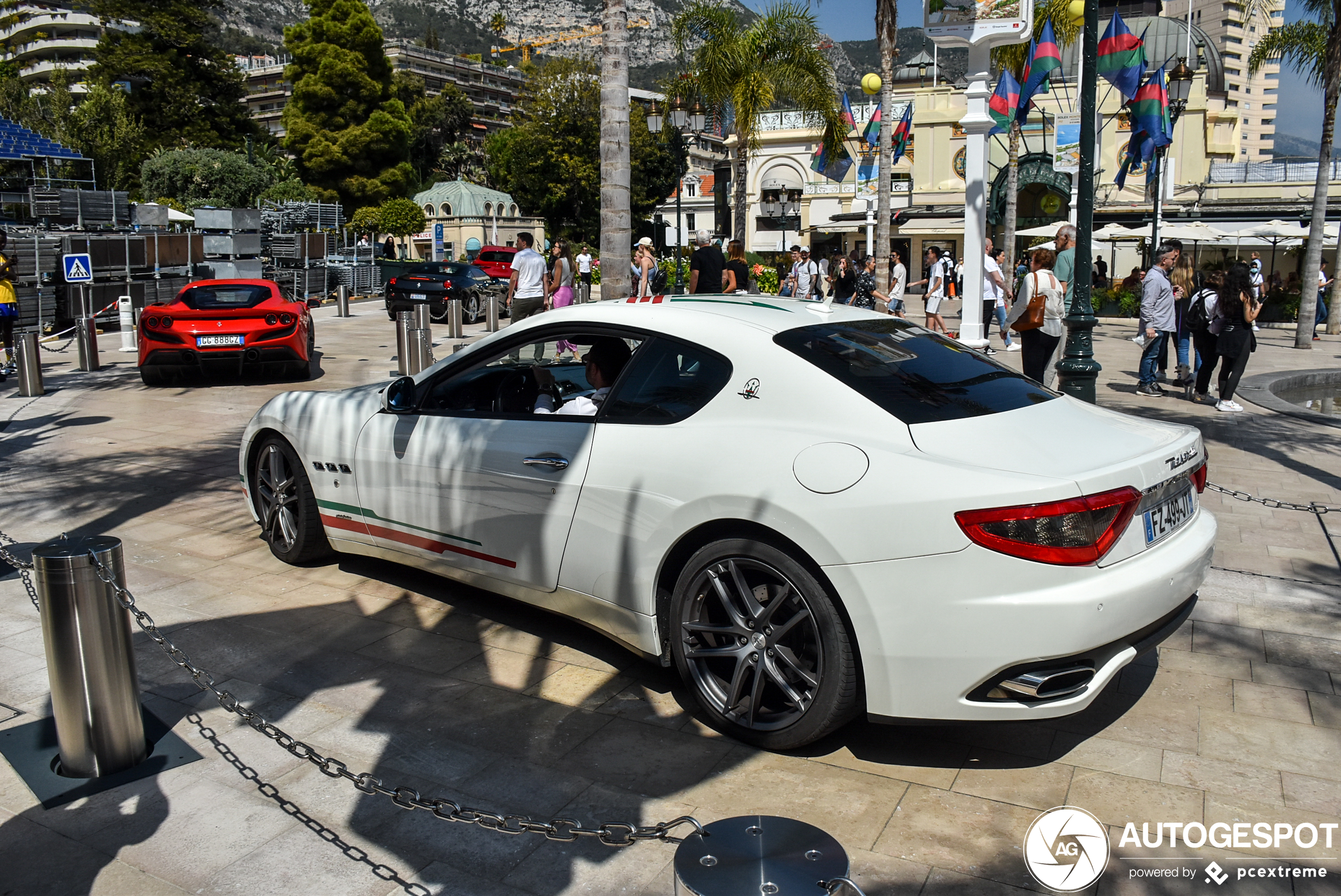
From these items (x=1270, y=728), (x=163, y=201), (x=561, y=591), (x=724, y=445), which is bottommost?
(x=1270, y=728)

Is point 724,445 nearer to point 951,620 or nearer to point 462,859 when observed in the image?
point 951,620

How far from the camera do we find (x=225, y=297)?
513 inches

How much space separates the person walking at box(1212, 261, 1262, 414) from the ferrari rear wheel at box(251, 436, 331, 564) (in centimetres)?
962

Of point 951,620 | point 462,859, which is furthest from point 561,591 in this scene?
point 951,620

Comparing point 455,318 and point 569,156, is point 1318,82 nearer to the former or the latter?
point 455,318

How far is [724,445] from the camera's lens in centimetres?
363

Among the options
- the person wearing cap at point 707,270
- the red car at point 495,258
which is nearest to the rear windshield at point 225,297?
the person wearing cap at point 707,270

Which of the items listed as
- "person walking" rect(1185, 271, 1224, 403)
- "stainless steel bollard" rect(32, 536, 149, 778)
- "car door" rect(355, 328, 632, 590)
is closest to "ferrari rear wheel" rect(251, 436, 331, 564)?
"car door" rect(355, 328, 632, 590)

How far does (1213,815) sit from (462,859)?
→ 2.28 m

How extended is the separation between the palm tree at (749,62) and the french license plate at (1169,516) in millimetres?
25012

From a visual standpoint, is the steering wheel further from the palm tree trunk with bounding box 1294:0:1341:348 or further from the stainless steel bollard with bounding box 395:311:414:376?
the palm tree trunk with bounding box 1294:0:1341:348

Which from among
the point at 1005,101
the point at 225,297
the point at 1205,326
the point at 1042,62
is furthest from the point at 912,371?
the point at 1005,101

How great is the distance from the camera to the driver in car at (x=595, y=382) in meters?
4.34
